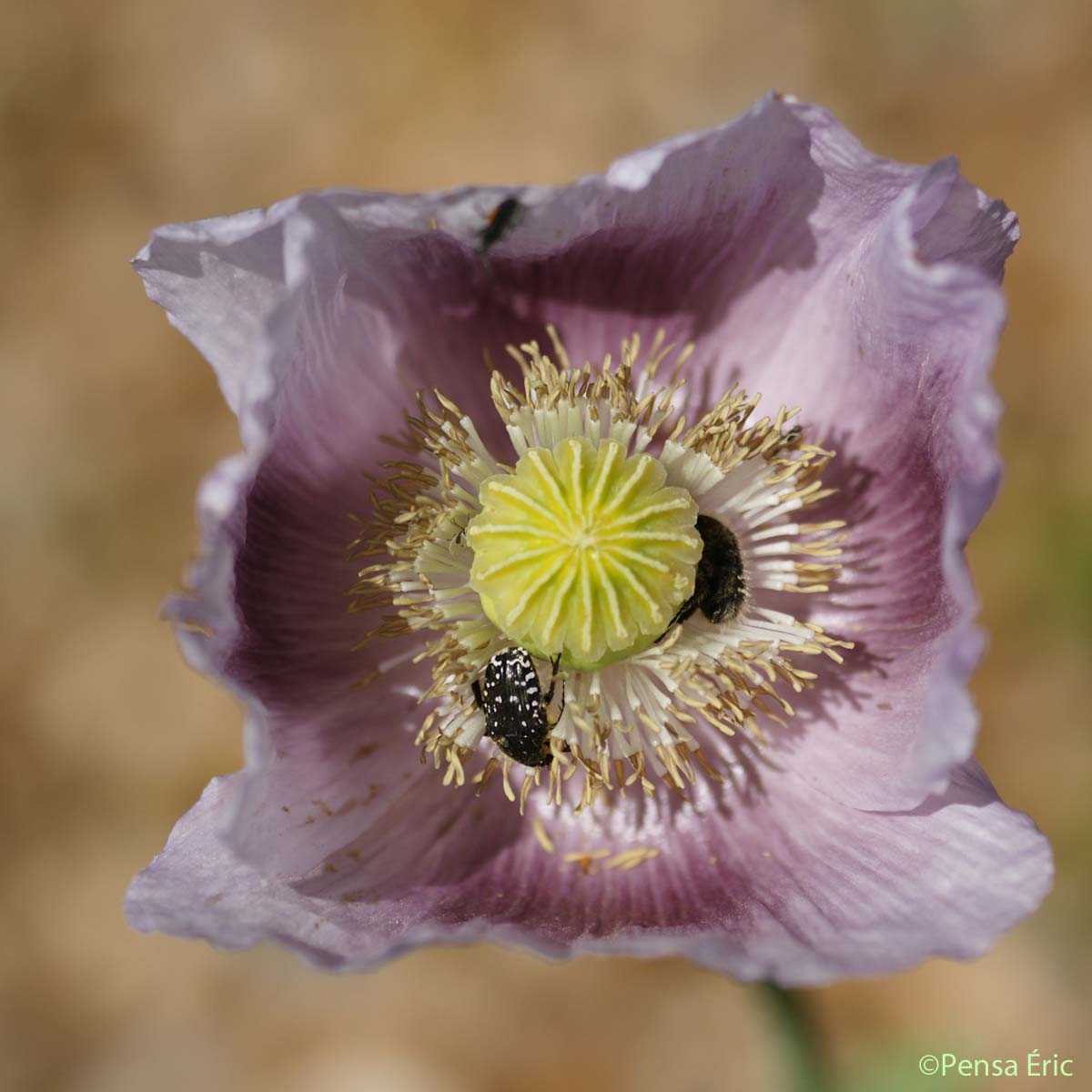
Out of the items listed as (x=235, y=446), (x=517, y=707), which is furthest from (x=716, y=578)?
(x=235, y=446)

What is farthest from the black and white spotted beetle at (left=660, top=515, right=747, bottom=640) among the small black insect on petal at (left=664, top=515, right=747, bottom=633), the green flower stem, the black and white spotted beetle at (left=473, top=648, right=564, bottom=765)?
the green flower stem

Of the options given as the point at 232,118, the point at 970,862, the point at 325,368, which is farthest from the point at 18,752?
the point at 970,862

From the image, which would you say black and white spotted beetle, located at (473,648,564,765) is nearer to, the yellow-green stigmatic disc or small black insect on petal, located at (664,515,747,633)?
the yellow-green stigmatic disc

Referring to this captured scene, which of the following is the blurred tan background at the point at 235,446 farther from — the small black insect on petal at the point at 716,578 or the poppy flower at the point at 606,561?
the small black insect on petal at the point at 716,578

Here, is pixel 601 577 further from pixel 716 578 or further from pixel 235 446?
pixel 235 446

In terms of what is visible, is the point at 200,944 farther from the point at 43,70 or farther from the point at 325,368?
the point at 43,70
